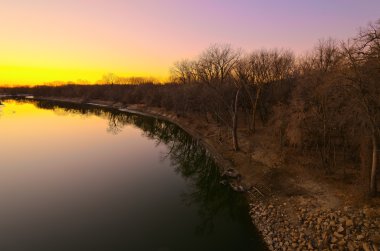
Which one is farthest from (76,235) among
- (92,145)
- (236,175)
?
(92,145)

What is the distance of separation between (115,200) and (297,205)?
1366 centimetres

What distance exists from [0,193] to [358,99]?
27.6 meters

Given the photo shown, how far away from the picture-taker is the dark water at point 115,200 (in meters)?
15.7

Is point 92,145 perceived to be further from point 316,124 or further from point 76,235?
point 316,124

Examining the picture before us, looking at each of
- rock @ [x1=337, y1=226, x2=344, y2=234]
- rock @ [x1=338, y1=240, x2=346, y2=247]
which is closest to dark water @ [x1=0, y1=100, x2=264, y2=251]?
rock @ [x1=338, y1=240, x2=346, y2=247]

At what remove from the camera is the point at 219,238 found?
53.2 feet

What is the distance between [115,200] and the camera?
20859 mm

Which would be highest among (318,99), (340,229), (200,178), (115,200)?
(318,99)

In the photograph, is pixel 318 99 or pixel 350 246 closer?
pixel 350 246

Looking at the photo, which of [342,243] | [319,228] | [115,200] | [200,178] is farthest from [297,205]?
[115,200]

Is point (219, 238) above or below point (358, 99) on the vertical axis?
below

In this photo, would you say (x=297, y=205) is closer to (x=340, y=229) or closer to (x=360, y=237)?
(x=340, y=229)

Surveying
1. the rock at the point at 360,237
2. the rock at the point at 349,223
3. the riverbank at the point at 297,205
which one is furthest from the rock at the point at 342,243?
the rock at the point at 349,223

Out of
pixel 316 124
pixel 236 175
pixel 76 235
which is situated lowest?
pixel 76 235
